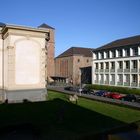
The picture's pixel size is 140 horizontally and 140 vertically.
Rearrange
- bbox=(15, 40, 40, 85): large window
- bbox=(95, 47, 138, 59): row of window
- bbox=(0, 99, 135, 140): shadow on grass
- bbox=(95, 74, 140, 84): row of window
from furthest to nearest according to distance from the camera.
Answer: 1. bbox=(95, 47, 138, 59): row of window
2. bbox=(95, 74, 140, 84): row of window
3. bbox=(15, 40, 40, 85): large window
4. bbox=(0, 99, 135, 140): shadow on grass

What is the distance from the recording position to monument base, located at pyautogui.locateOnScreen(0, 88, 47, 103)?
119 feet

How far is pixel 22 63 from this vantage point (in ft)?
123

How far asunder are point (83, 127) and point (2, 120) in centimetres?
754

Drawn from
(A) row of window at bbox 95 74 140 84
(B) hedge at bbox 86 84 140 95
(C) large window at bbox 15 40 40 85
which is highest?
(C) large window at bbox 15 40 40 85

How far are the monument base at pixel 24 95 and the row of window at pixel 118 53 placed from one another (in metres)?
30.1

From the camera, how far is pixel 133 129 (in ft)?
45.4

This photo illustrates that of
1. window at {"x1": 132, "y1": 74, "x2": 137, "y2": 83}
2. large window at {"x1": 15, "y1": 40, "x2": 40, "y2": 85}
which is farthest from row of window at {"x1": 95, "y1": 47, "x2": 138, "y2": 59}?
large window at {"x1": 15, "y1": 40, "x2": 40, "y2": 85}

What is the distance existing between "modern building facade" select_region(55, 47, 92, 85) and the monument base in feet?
176

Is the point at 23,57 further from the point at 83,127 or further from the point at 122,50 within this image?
the point at 122,50

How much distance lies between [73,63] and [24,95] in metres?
57.1

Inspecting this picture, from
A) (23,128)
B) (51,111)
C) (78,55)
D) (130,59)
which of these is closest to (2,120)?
(23,128)

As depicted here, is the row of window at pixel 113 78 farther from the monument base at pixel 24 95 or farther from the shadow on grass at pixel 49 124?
the shadow on grass at pixel 49 124

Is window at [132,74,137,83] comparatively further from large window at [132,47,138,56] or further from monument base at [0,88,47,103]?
monument base at [0,88,47,103]

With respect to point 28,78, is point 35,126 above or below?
below
